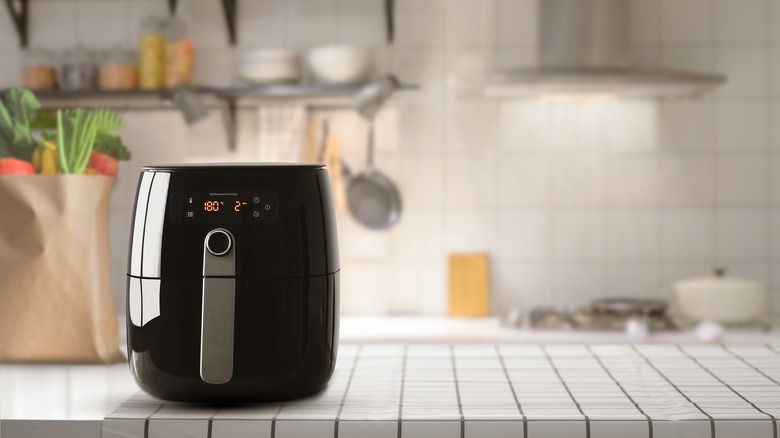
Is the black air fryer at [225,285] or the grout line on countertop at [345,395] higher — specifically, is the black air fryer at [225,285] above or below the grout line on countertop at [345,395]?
above

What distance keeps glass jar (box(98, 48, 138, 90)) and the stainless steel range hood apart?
3.38 ft

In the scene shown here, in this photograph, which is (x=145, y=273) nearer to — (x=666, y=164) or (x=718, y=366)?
(x=718, y=366)

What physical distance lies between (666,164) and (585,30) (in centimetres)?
48

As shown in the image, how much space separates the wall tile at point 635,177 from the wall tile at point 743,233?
8.2 inches

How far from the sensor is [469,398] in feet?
2.89

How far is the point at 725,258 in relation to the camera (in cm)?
290

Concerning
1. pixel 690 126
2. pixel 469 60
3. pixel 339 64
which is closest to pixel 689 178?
pixel 690 126

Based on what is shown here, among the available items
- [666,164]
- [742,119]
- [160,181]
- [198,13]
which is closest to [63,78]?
[198,13]

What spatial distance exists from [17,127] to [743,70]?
2.33 metres

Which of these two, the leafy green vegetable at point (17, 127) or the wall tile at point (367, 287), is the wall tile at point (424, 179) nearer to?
the wall tile at point (367, 287)

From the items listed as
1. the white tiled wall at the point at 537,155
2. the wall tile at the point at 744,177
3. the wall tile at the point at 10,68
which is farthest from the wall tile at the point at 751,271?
the wall tile at the point at 10,68

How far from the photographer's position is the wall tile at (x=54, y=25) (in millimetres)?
2963

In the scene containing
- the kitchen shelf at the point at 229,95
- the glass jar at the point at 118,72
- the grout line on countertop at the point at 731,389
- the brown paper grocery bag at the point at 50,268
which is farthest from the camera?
the glass jar at the point at 118,72

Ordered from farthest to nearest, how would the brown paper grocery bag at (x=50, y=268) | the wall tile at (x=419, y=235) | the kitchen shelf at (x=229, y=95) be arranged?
the wall tile at (x=419, y=235), the kitchen shelf at (x=229, y=95), the brown paper grocery bag at (x=50, y=268)
